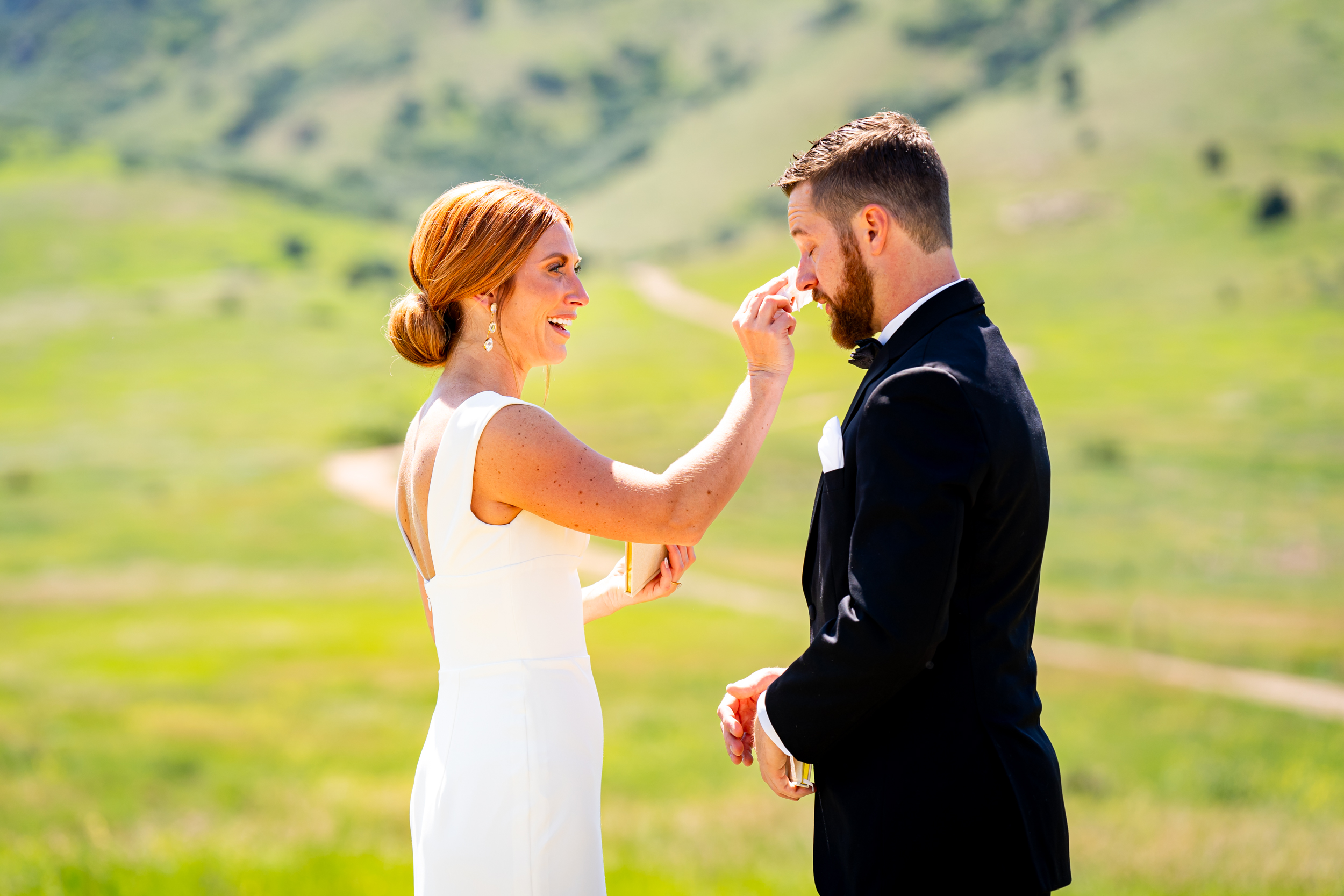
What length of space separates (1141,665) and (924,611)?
19996 mm

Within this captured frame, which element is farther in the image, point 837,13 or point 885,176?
point 837,13

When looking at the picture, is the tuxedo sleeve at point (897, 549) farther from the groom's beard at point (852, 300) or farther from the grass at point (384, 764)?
the grass at point (384, 764)

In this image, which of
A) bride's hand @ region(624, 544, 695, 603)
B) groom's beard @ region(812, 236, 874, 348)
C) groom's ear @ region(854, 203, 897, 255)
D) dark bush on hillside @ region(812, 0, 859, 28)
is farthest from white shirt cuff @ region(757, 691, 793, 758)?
dark bush on hillside @ region(812, 0, 859, 28)

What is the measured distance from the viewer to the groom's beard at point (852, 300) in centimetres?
373

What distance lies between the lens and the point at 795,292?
3.88m

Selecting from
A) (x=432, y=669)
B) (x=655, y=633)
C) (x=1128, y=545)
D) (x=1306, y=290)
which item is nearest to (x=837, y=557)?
(x=432, y=669)

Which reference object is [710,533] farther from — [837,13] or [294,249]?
[837,13]

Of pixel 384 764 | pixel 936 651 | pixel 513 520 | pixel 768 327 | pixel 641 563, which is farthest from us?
pixel 384 764

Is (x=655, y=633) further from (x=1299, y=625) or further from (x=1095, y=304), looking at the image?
(x=1095, y=304)

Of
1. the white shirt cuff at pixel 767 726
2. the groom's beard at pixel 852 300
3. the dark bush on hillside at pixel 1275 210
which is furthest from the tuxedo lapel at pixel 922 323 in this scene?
the dark bush on hillside at pixel 1275 210

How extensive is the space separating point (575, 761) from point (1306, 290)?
74.6 meters

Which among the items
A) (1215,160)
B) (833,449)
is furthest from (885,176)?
(1215,160)

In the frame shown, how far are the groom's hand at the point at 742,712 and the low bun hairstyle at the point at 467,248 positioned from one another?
4.92 feet

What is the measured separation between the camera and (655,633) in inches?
964
